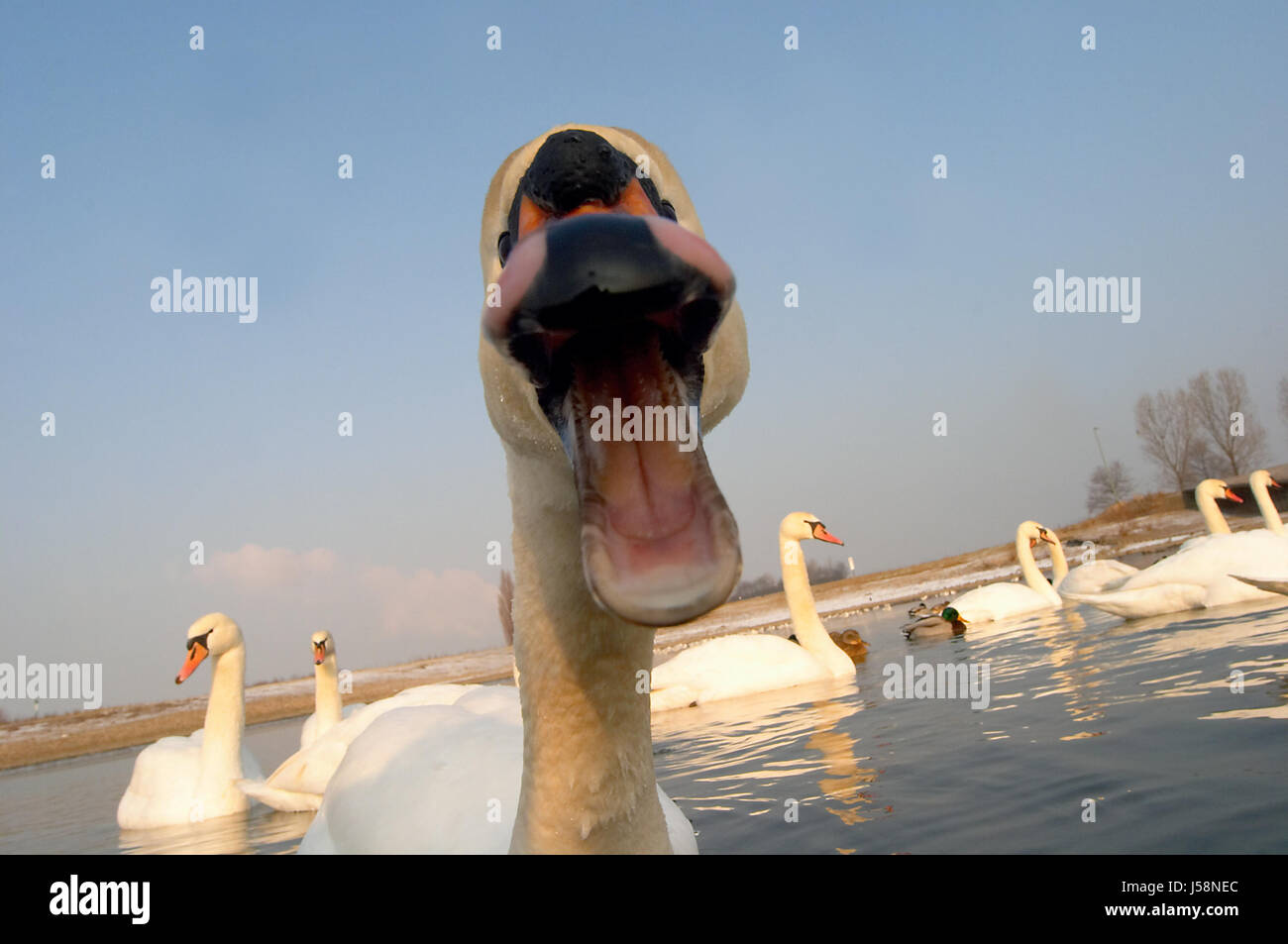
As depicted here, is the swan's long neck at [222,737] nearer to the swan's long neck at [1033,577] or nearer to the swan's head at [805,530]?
the swan's head at [805,530]

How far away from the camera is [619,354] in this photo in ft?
4.87

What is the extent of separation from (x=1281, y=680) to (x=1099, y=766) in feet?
4.95

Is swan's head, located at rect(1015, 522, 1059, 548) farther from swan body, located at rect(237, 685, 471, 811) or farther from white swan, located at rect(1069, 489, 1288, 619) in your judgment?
swan body, located at rect(237, 685, 471, 811)

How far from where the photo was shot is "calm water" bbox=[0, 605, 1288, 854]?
116 inches

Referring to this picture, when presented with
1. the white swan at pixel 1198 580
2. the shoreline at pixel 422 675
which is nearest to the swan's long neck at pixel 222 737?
the white swan at pixel 1198 580

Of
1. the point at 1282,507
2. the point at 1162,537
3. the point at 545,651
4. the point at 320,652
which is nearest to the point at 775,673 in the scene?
the point at 320,652

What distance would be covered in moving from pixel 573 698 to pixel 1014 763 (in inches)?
106

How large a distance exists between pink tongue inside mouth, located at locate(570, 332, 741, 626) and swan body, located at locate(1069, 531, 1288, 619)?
7.63 meters

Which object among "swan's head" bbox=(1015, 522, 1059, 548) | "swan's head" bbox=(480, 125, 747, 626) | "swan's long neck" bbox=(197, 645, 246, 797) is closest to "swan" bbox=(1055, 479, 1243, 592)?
"swan's head" bbox=(1015, 522, 1059, 548)

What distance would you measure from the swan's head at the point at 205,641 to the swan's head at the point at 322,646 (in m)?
1.62

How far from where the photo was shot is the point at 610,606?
1.21 metres

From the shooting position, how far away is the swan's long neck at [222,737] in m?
8.19

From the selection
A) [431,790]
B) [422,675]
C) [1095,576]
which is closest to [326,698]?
[431,790]
